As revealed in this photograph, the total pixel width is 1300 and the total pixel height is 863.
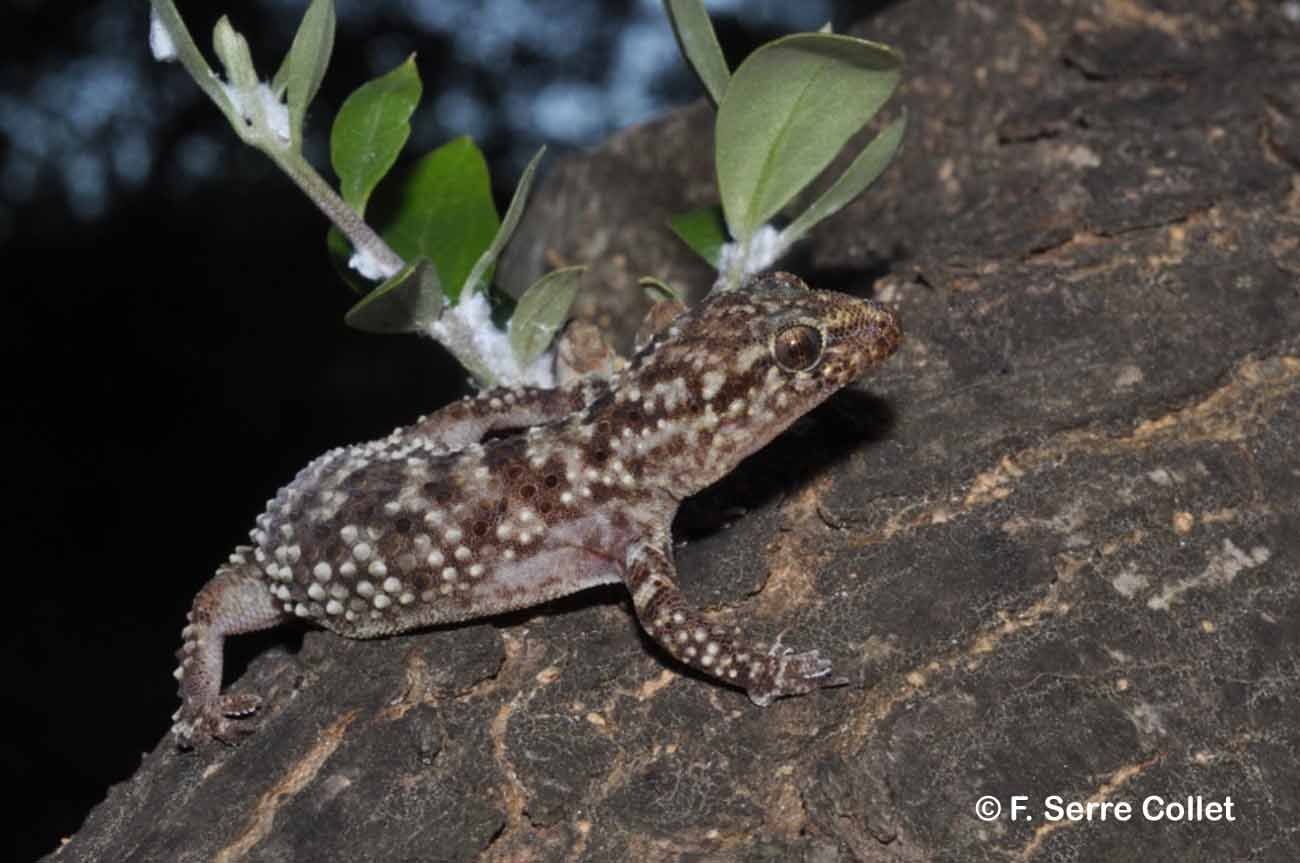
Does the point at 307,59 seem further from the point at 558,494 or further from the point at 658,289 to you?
the point at 558,494

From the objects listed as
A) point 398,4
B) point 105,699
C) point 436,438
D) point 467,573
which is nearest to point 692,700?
point 467,573

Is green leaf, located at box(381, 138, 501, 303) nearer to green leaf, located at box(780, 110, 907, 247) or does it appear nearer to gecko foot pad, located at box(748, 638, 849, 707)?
green leaf, located at box(780, 110, 907, 247)

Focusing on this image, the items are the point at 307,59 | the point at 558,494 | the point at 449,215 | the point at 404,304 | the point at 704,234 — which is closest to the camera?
the point at 307,59

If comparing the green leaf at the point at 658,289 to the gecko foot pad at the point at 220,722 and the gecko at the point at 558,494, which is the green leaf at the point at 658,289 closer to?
the gecko at the point at 558,494

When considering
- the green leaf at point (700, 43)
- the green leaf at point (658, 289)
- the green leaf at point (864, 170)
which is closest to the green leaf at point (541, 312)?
the green leaf at point (658, 289)

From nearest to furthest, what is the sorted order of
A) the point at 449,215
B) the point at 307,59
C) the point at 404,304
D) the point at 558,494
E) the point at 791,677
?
1. the point at 791,677
2. the point at 307,59
3. the point at 404,304
4. the point at 558,494
5. the point at 449,215

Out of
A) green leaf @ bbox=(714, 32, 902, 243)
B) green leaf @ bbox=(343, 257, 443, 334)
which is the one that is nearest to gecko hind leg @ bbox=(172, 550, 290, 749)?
green leaf @ bbox=(343, 257, 443, 334)

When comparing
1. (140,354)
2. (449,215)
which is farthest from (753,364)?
(140,354)
